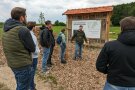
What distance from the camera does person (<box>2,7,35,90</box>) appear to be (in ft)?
16.2

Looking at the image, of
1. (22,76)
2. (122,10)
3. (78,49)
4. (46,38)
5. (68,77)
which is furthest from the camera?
(122,10)

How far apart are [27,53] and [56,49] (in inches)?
414

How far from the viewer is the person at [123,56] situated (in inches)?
148

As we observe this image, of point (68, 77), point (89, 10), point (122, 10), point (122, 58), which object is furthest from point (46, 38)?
point (122, 10)

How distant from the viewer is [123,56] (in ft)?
12.3

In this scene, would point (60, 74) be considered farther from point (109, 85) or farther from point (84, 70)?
point (109, 85)

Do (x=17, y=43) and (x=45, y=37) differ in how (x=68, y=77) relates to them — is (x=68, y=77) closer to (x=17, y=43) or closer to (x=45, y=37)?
(x=45, y=37)

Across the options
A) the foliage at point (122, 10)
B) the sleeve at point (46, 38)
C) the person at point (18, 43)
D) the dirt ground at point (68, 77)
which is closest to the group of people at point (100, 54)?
the person at point (18, 43)

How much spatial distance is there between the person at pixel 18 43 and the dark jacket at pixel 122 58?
1672 millimetres

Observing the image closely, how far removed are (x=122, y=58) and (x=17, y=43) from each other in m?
2.03

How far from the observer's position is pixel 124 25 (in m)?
3.79

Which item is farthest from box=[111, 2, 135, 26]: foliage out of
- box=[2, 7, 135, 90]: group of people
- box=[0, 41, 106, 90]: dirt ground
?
box=[2, 7, 135, 90]: group of people

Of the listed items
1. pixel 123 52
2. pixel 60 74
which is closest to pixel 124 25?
pixel 123 52

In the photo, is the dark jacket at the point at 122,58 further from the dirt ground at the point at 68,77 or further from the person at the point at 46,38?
Result: the person at the point at 46,38
